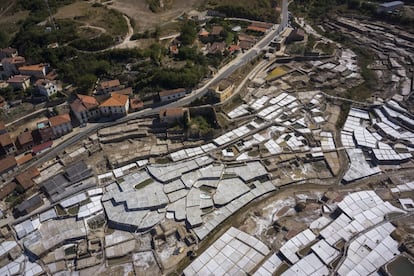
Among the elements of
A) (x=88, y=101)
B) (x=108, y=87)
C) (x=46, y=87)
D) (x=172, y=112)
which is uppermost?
(x=46, y=87)

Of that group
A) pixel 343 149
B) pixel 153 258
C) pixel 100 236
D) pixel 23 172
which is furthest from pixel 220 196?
pixel 23 172

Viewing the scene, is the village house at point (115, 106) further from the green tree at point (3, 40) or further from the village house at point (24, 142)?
the green tree at point (3, 40)

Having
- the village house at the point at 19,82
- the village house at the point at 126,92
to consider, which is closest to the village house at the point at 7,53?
the village house at the point at 19,82

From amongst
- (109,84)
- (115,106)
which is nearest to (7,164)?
(115,106)

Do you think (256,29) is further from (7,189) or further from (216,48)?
(7,189)

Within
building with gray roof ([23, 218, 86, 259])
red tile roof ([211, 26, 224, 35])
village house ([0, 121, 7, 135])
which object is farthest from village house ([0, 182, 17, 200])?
red tile roof ([211, 26, 224, 35])
